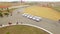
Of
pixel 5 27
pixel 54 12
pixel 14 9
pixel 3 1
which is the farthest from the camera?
pixel 3 1

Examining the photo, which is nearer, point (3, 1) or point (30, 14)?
point (30, 14)

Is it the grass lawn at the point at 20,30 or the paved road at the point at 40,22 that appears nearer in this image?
the grass lawn at the point at 20,30

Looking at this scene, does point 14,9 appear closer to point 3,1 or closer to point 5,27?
point 3,1

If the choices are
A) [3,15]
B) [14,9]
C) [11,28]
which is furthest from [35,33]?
[14,9]

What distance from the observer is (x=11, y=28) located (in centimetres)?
2714

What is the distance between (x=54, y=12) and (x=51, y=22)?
6594 mm

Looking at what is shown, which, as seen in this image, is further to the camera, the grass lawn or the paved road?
the paved road

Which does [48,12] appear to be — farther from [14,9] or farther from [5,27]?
[5,27]

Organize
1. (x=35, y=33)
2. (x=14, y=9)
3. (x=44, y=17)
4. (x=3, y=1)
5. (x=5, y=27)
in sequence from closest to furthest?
(x=35, y=33), (x=5, y=27), (x=44, y=17), (x=14, y=9), (x=3, y=1)

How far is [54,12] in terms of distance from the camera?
36.0 meters

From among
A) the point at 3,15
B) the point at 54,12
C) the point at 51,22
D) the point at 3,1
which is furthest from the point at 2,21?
the point at 3,1

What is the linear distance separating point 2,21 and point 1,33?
17.1 ft

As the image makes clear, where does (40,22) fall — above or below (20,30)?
above

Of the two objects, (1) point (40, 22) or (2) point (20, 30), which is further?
(1) point (40, 22)
